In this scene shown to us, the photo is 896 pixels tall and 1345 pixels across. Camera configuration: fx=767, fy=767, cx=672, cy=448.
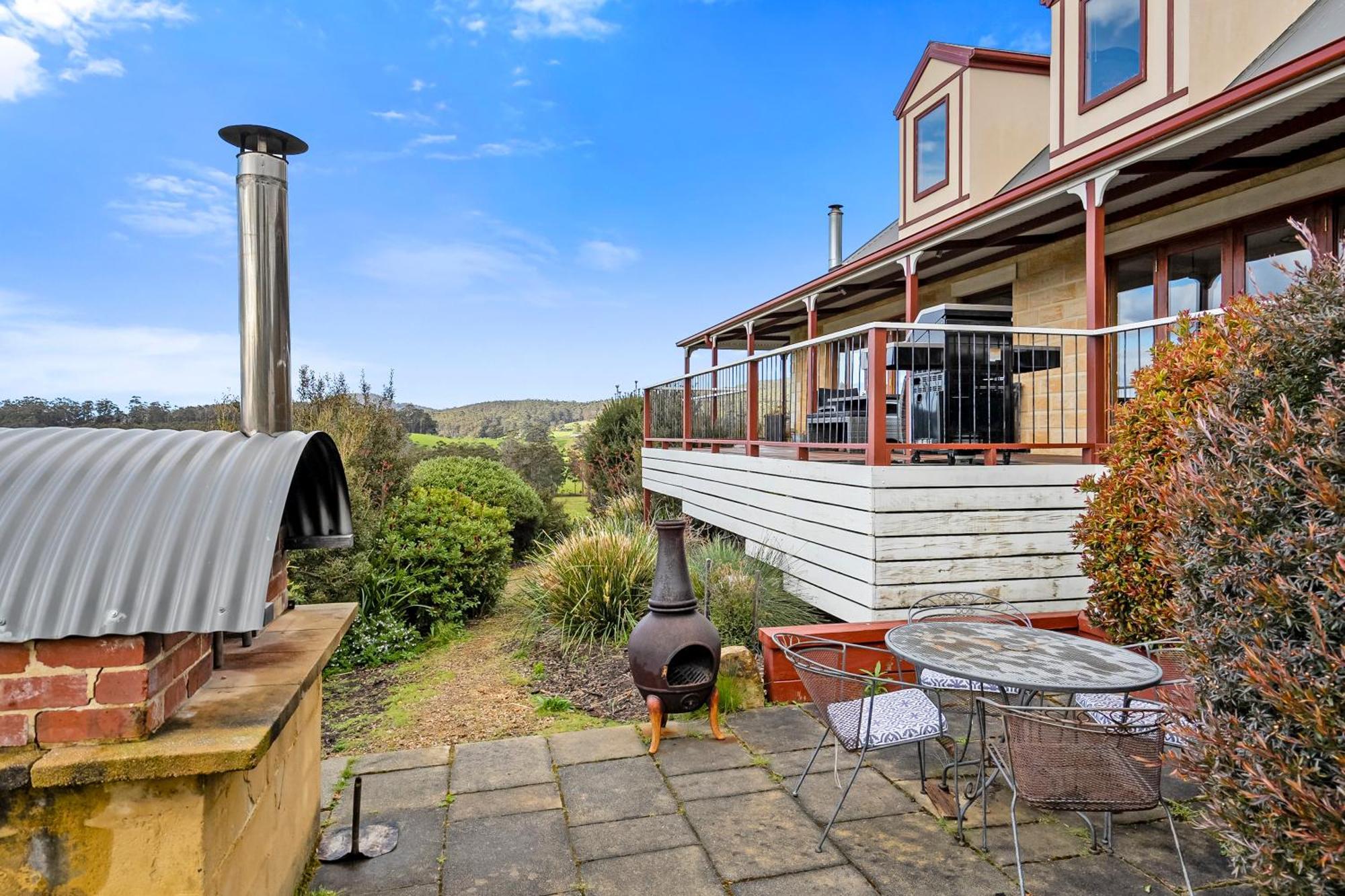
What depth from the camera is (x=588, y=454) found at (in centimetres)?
1609

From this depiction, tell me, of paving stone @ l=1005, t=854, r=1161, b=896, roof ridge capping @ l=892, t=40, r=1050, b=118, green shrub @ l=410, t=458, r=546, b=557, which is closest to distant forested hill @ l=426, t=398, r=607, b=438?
green shrub @ l=410, t=458, r=546, b=557

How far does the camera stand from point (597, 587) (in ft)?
21.0

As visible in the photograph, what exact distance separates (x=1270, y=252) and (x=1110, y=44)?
10.3ft

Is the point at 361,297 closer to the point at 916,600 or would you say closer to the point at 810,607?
the point at 810,607

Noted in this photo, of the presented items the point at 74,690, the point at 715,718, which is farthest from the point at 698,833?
the point at 74,690

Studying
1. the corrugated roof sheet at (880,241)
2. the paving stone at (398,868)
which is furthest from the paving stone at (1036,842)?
the corrugated roof sheet at (880,241)

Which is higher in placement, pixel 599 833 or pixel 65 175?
pixel 65 175

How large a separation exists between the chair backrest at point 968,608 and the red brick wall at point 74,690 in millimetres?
3678

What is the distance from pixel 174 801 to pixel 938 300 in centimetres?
1059

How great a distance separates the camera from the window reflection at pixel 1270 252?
20.6ft

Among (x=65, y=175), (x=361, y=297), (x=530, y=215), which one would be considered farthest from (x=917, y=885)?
(x=530, y=215)

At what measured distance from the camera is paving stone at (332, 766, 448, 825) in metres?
3.32

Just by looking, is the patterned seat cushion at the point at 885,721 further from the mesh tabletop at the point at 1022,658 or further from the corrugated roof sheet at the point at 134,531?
the corrugated roof sheet at the point at 134,531

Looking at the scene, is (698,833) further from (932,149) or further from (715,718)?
(932,149)
